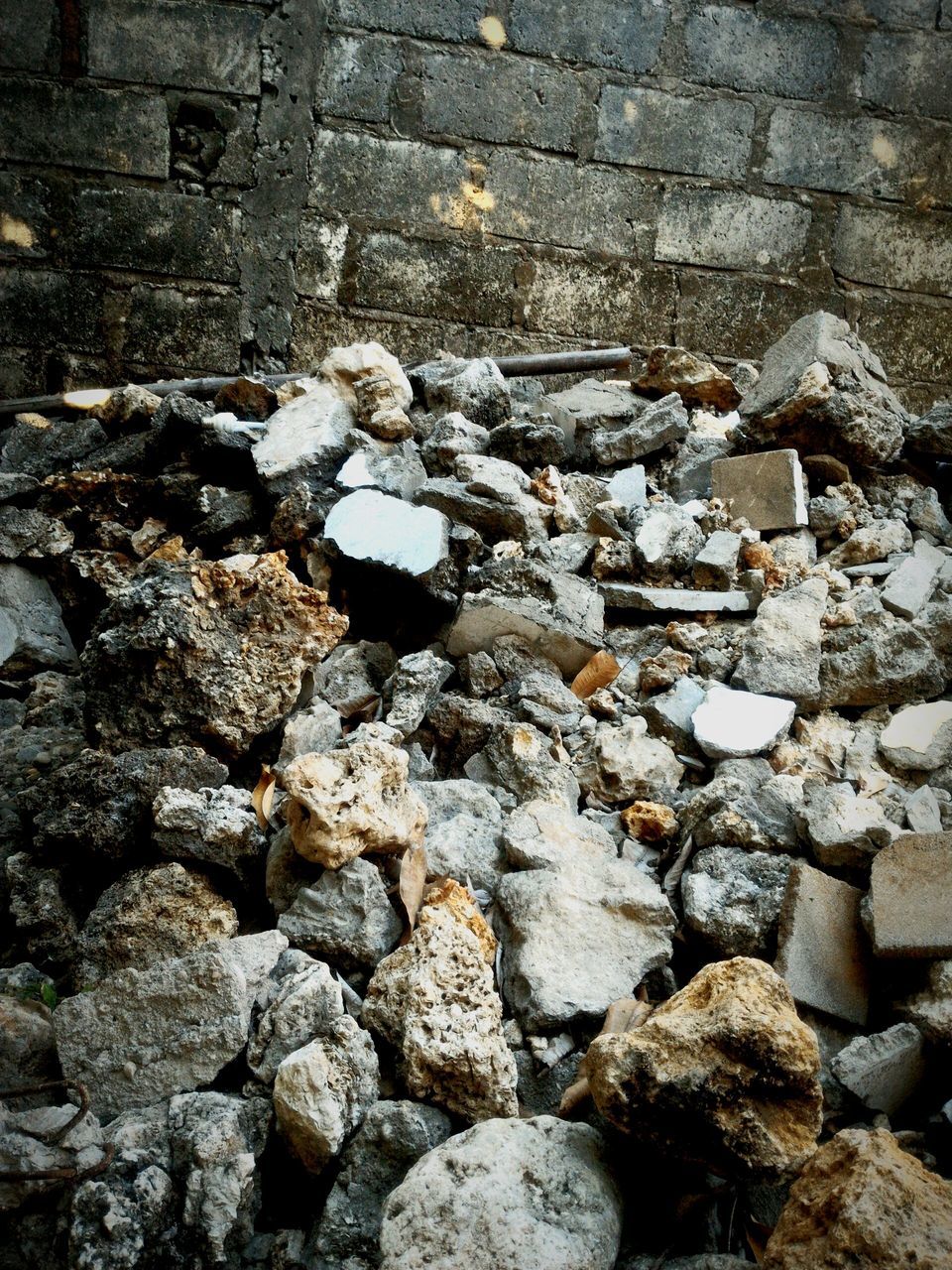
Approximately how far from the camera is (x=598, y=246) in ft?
19.2

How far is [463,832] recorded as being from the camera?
7.36ft

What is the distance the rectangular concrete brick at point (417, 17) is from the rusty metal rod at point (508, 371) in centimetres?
227

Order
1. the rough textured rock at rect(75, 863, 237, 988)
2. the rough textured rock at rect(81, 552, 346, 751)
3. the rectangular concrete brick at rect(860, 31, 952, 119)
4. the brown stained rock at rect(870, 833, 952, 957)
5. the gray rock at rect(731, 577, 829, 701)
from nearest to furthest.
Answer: the brown stained rock at rect(870, 833, 952, 957) → the rough textured rock at rect(75, 863, 237, 988) → the rough textured rock at rect(81, 552, 346, 751) → the gray rock at rect(731, 577, 829, 701) → the rectangular concrete brick at rect(860, 31, 952, 119)

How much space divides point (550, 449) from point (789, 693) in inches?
54.0

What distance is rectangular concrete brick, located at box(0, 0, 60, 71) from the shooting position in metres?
5.47

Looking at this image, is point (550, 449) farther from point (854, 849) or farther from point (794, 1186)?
point (794, 1186)

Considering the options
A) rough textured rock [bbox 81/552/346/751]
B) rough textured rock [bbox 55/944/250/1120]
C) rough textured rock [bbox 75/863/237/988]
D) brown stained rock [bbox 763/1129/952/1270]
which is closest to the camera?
brown stained rock [bbox 763/1129/952/1270]

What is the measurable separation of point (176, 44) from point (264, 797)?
5046 millimetres

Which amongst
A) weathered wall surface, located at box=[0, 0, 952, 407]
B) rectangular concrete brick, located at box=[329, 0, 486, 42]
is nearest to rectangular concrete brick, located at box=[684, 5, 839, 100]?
weathered wall surface, located at box=[0, 0, 952, 407]

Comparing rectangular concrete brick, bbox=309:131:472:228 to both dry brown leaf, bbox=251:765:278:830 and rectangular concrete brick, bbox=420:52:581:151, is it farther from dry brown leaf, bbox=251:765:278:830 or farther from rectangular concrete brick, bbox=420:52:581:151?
dry brown leaf, bbox=251:765:278:830

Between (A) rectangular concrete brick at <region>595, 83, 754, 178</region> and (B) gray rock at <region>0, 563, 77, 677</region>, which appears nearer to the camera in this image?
(B) gray rock at <region>0, 563, 77, 677</region>

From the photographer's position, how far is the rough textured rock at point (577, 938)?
190 cm

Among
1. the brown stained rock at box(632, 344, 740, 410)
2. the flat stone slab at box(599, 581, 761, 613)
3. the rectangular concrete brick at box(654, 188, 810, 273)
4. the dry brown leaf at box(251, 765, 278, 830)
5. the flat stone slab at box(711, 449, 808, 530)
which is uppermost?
the rectangular concrete brick at box(654, 188, 810, 273)

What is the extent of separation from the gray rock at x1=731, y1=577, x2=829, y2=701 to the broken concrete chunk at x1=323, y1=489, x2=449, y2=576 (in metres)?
0.92
